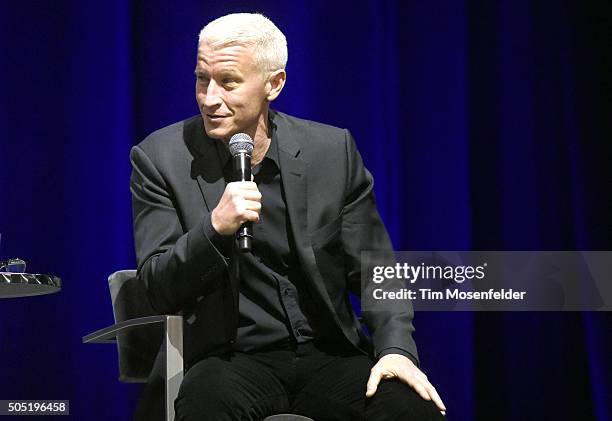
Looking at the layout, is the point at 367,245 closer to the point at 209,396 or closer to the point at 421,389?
the point at 421,389

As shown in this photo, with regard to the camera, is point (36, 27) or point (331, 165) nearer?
point (331, 165)

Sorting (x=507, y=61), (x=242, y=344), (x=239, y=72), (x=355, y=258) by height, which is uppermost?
(x=507, y=61)

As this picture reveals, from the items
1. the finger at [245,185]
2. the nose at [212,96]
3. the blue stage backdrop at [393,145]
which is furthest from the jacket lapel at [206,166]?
the blue stage backdrop at [393,145]

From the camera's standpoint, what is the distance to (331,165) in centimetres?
237

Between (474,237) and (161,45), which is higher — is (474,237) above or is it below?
below

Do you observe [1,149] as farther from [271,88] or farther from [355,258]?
[355,258]

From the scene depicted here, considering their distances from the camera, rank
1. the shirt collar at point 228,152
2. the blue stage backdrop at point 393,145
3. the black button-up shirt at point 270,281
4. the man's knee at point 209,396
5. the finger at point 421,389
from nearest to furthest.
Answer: the man's knee at point 209,396 → the finger at point 421,389 → the black button-up shirt at point 270,281 → the shirt collar at point 228,152 → the blue stage backdrop at point 393,145

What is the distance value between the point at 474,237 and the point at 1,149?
1.68 meters

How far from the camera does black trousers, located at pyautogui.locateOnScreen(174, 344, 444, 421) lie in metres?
1.91

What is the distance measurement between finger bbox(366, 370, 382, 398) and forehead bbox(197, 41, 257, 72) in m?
0.76

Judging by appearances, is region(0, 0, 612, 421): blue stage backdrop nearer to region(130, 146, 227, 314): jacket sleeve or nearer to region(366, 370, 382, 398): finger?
region(130, 146, 227, 314): jacket sleeve

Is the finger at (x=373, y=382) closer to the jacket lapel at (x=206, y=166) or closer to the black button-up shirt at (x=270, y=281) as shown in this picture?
the black button-up shirt at (x=270, y=281)

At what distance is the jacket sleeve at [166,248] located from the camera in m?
2.01

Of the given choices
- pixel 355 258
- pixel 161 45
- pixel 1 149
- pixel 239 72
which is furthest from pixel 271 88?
pixel 1 149
